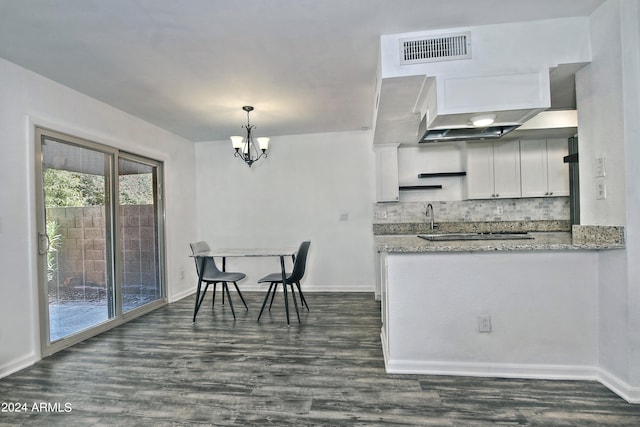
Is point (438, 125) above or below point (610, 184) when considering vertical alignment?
above

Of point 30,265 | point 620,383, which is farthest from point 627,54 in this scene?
point 30,265

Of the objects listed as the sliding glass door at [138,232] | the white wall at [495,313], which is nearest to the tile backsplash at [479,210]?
the white wall at [495,313]

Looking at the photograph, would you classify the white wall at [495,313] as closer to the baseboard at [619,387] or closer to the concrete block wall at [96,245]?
the baseboard at [619,387]

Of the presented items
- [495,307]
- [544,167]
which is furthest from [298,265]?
[544,167]

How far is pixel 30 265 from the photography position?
2652 millimetres

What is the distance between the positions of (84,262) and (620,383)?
4.39 meters

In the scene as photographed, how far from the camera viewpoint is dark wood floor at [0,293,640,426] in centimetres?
182

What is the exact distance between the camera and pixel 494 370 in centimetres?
223

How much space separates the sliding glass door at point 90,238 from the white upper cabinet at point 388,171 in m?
3.06

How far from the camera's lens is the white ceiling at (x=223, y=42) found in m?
1.95

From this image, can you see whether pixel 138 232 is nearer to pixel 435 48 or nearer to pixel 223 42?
pixel 223 42

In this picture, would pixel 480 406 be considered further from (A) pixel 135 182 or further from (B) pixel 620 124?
(A) pixel 135 182

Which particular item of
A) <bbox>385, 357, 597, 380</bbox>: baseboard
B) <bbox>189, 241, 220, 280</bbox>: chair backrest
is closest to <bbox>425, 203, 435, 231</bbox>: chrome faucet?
<bbox>385, 357, 597, 380</bbox>: baseboard

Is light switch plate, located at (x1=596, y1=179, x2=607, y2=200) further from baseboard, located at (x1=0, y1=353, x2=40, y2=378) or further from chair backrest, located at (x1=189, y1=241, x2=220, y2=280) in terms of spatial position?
baseboard, located at (x1=0, y1=353, x2=40, y2=378)
